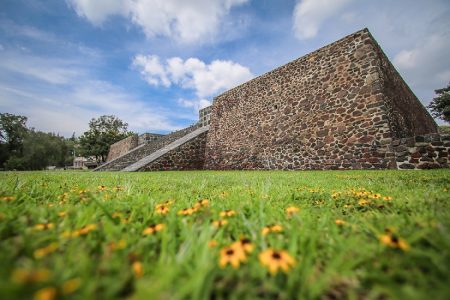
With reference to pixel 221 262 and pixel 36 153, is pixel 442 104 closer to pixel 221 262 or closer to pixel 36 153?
pixel 221 262

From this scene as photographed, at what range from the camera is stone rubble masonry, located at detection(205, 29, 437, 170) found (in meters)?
6.79

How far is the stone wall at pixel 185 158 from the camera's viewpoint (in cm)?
1077

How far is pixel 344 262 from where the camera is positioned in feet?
2.43

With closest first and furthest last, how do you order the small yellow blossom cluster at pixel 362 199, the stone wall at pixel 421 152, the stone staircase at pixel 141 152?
the small yellow blossom cluster at pixel 362 199 → the stone wall at pixel 421 152 → the stone staircase at pixel 141 152

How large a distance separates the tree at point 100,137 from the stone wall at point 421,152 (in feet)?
137

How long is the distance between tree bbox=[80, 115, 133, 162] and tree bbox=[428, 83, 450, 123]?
4737 centimetres

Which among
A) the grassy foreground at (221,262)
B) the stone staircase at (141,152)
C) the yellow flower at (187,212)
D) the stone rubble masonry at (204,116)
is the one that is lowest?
the grassy foreground at (221,262)

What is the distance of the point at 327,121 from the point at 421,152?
9.32 ft

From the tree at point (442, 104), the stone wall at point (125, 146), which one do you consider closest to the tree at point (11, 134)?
A: the stone wall at point (125, 146)

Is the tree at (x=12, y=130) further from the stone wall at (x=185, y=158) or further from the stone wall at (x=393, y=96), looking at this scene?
the stone wall at (x=393, y=96)

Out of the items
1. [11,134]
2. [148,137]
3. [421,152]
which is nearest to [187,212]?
[421,152]

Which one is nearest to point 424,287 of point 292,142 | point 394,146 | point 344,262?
point 344,262

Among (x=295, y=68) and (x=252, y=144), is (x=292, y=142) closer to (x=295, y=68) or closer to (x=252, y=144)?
(x=252, y=144)

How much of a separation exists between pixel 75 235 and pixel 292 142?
8.87 m
